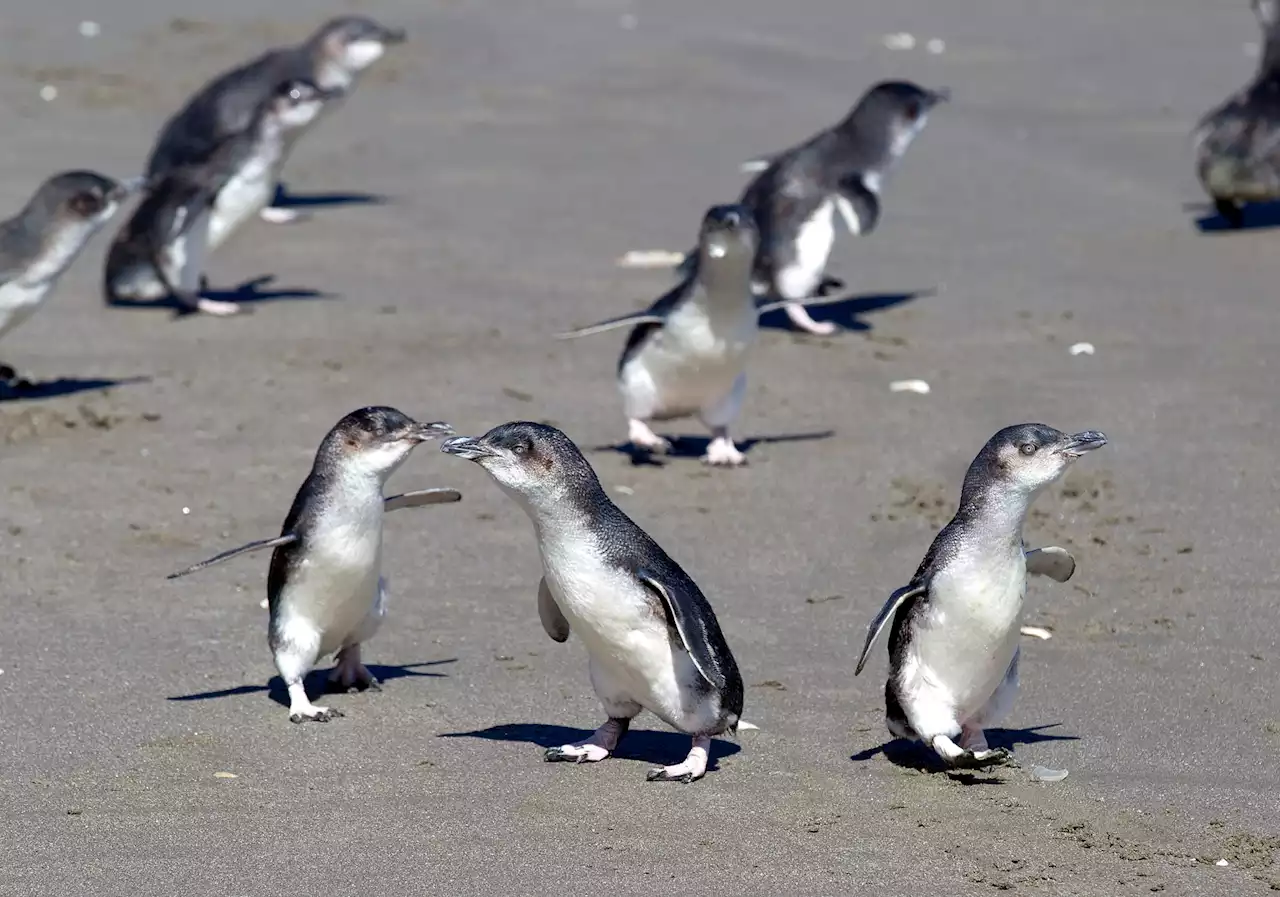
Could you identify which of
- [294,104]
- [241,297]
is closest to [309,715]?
[241,297]

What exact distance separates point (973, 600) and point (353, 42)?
8.76 metres

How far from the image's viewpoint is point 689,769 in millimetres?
4680

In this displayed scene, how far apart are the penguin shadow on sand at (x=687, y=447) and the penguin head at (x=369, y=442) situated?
8.49ft

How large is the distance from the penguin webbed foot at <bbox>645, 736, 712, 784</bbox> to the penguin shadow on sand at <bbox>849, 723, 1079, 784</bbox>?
0.39 metres

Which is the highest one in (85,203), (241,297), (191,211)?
(85,203)

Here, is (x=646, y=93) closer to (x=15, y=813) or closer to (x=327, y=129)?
(x=327, y=129)

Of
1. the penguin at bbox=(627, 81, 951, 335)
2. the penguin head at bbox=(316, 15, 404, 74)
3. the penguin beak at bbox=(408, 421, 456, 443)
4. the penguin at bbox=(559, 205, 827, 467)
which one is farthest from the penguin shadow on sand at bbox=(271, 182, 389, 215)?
the penguin beak at bbox=(408, 421, 456, 443)

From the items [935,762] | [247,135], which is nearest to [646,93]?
[247,135]

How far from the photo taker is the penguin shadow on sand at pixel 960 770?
4738 millimetres

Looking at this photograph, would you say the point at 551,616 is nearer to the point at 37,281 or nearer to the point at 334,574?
the point at 334,574

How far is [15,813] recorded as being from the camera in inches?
174

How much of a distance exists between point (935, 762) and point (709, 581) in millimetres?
Result: 1765

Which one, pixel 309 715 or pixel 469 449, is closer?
pixel 469 449

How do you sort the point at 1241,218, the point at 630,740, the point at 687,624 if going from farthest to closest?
the point at 1241,218 → the point at 630,740 → the point at 687,624
